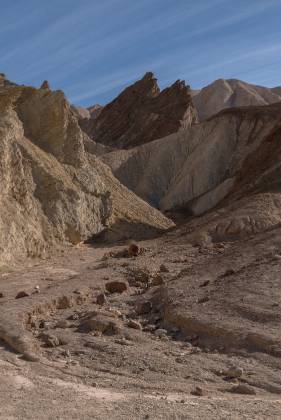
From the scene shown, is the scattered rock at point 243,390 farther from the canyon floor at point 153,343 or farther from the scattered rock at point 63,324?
the scattered rock at point 63,324

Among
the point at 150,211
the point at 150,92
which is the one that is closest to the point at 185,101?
the point at 150,92

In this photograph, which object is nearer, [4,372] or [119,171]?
[4,372]

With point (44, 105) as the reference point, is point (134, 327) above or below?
below

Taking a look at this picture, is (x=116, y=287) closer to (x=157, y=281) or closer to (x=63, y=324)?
(x=157, y=281)

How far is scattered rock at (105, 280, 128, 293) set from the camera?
13.3 m

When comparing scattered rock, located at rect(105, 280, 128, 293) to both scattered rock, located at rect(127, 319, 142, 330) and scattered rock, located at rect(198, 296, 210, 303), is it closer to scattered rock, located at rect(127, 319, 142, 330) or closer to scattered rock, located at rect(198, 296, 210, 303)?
scattered rock, located at rect(198, 296, 210, 303)

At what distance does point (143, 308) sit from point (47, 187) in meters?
12.3

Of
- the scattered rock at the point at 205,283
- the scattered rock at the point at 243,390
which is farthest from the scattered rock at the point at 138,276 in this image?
the scattered rock at the point at 243,390

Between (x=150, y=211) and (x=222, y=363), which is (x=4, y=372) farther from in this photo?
(x=150, y=211)

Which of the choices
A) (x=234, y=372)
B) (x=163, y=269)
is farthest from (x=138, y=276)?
(x=234, y=372)

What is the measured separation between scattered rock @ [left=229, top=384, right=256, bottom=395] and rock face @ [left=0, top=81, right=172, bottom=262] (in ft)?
38.2

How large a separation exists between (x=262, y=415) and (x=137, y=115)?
6352 cm

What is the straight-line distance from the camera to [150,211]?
3141 cm

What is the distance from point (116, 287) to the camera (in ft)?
43.8
